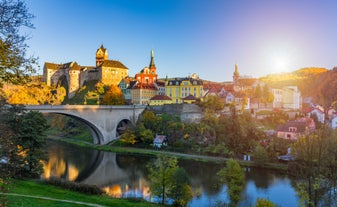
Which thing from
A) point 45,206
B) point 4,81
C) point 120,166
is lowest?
point 120,166

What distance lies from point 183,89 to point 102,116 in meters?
21.7

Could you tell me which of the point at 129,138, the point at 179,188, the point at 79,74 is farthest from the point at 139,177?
the point at 79,74

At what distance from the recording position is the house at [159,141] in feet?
133

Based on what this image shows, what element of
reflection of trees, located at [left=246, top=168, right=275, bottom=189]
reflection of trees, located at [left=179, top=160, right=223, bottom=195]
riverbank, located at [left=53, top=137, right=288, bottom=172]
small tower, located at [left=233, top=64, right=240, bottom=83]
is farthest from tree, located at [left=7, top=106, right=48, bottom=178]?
small tower, located at [left=233, top=64, right=240, bottom=83]

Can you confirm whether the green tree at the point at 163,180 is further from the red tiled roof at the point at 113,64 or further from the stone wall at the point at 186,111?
the red tiled roof at the point at 113,64

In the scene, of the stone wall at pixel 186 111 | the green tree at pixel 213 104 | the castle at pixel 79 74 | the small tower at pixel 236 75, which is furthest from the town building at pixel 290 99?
the castle at pixel 79 74

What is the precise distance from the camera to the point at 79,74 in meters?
70.6

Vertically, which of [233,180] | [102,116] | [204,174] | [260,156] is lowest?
[204,174]

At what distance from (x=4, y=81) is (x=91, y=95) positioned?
185 ft

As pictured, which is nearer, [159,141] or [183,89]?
[159,141]

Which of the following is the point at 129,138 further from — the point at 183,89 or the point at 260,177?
the point at 260,177

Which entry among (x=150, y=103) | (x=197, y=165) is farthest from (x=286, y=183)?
(x=150, y=103)

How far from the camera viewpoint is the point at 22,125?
21172mm

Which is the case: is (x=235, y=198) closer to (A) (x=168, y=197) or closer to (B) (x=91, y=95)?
(A) (x=168, y=197)
